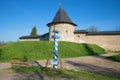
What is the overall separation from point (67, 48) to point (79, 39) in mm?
12678

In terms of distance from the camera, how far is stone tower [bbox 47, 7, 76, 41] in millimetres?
30250

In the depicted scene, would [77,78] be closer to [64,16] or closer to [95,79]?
[95,79]

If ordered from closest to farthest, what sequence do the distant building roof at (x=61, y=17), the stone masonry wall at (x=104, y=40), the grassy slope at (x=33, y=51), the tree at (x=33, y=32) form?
the grassy slope at (x=33, y=51)
the distant building roof at (x=61, y=17)
the stone masonry wall at (x=104, y=40)
the tree at (x=33, y=32)

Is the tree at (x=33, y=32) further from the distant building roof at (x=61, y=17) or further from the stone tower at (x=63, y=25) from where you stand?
the distant building roof at (x=61, y=17)

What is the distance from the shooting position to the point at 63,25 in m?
30.2

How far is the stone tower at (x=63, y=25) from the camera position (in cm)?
3025

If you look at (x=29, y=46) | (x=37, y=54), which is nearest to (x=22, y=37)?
(x=29, y=46)

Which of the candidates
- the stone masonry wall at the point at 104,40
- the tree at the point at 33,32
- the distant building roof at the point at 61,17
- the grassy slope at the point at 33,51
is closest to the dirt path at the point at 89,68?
the grassy slope at the point at 33,51

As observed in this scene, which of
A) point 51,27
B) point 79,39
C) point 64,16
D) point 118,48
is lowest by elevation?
point 118,48

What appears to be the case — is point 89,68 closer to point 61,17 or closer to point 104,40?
point 61,17

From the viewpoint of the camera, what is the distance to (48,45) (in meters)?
21.9

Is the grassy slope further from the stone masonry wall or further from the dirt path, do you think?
the stone masonry wall

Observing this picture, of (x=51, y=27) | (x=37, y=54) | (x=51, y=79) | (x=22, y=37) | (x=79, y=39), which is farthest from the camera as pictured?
(x=22, y=37)

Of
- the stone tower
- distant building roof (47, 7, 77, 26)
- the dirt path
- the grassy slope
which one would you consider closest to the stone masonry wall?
the stone tower
